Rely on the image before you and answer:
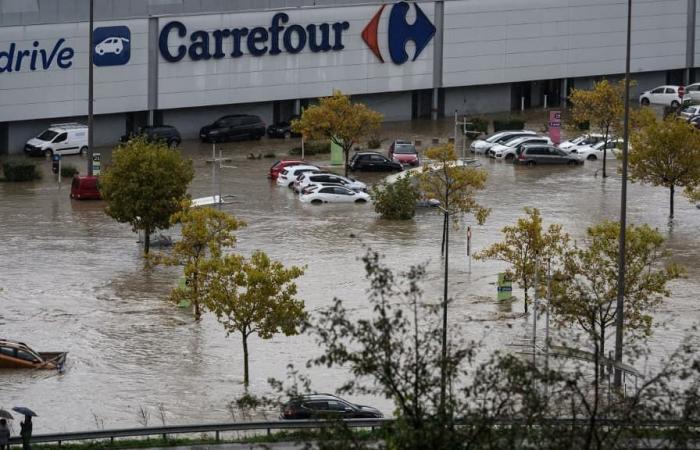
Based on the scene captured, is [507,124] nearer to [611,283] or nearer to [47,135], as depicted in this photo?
[47,135]

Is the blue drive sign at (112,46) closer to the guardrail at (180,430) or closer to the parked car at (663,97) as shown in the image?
the parked car at (663,97)

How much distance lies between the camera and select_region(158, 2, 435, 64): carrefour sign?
57844 mm

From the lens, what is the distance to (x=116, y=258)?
40.5 meters

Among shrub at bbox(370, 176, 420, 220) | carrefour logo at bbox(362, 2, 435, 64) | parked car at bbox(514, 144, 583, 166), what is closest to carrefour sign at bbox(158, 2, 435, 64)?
carrefour logo at bbox(362, 2, 435, 64)

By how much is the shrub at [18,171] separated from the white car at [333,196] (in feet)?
27.7

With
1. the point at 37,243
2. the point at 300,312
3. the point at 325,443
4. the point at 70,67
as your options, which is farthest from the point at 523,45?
the point at 325,443

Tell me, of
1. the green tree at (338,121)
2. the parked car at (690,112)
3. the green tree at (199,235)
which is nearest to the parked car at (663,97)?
the parked car at (690,112)

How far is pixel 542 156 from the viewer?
5550 cm

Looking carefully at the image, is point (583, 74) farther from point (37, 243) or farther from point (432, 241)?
point (37, 243)

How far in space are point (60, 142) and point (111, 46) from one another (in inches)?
150

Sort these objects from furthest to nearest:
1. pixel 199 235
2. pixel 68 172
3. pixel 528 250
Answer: pixel 68 172 < pixel 528 250 < pixel 199 235

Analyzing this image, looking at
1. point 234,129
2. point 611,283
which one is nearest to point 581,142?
point 234,129

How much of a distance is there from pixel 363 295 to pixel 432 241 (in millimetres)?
6261

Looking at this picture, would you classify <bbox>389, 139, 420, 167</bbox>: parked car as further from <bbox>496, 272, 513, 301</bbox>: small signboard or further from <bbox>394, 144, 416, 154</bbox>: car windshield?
<bbox>496, 272, 513, 301</bbox>: small signboard
